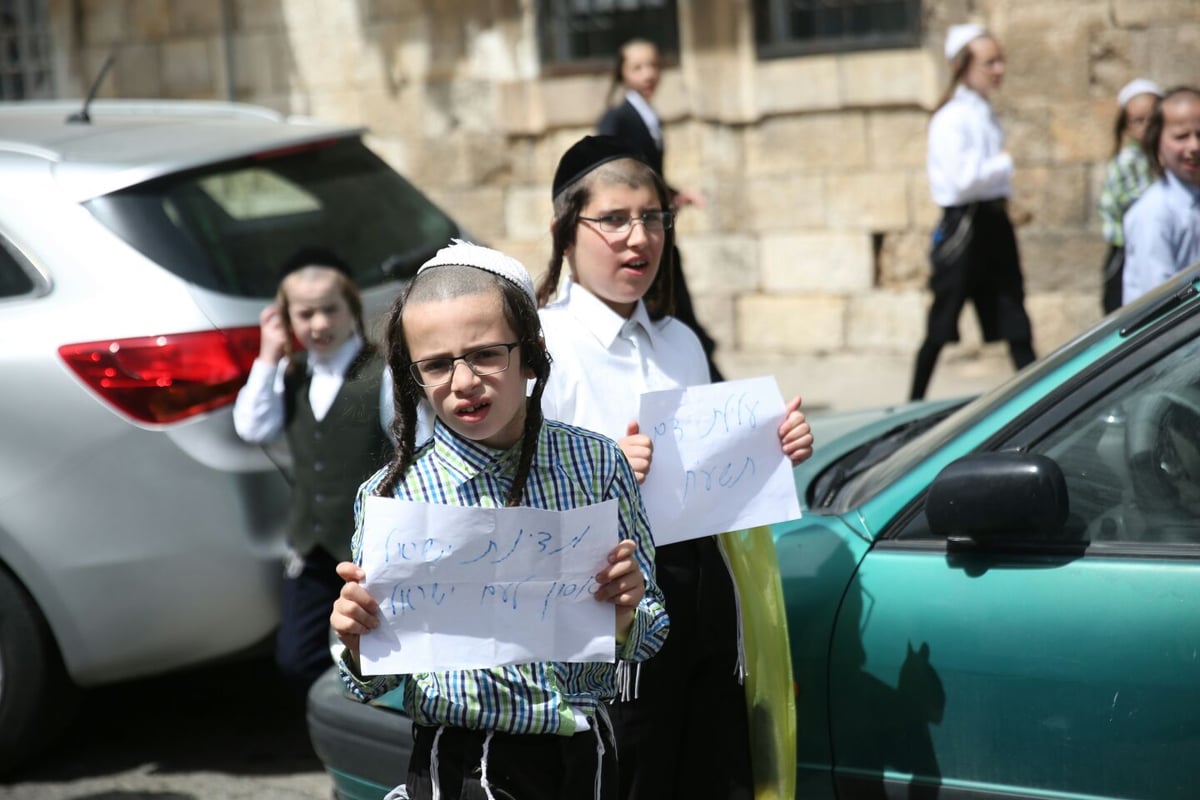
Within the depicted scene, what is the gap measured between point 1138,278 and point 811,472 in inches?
77.0

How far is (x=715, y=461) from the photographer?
8.87 ft

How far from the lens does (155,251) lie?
4.11m

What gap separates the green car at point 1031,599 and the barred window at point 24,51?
10472 millimetres

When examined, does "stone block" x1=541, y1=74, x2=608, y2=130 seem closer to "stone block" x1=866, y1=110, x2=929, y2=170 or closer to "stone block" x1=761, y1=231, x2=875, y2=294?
"stone block" x1=761, y1=231, x2=875, y2=294

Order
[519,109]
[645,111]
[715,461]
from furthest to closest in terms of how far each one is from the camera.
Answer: [519,109] < [645,111] < [715,461]

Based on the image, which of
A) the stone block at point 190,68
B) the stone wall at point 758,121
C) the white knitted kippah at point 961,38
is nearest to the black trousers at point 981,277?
the white knitted kippah at point 961,38

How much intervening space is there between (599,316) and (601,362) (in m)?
0.09

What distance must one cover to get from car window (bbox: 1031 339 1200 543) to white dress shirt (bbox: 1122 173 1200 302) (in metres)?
2.20

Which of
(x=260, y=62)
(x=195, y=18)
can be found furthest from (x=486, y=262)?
(x=195, y=18)

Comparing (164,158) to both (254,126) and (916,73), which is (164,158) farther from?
(916,73)

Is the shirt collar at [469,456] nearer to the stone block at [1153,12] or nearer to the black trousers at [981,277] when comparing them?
the black trousers at [981,277]

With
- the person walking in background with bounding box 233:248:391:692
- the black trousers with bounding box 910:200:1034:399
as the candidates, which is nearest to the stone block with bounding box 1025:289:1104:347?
the black trousers with bounding box 910:200:1034:399

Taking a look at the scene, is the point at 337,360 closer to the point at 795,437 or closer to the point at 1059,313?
the point at 795,437

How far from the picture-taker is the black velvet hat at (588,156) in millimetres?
2850
